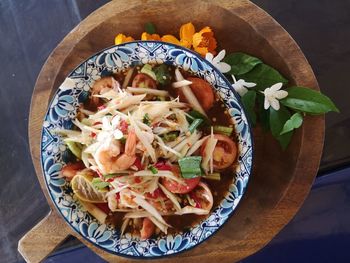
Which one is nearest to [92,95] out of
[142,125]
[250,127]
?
[142,125]

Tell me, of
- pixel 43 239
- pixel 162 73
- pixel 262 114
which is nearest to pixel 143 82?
pixel 162 73

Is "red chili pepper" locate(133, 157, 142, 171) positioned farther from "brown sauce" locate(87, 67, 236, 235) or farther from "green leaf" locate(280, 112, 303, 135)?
"green leaf" locate(280, 112, 303, 135)

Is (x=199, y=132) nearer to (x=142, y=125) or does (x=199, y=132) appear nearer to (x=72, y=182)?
(x=142, y=125)

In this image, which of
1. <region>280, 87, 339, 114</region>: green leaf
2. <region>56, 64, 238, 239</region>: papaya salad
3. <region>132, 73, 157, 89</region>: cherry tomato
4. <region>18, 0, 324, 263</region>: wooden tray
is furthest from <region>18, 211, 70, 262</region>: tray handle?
<region>280, 87, 339, 114</region>: green leaf

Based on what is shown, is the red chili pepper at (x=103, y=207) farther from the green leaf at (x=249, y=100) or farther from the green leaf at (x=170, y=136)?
the green leaf at (x=249, y=100)

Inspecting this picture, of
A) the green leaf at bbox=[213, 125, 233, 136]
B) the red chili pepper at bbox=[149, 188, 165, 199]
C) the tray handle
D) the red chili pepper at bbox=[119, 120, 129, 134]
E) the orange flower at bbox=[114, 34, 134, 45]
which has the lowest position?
the tray handle

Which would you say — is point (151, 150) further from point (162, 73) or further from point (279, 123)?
point (279, 123)

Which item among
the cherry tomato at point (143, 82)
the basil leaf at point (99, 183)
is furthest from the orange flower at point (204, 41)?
the basil leaf at point (99, 183)
